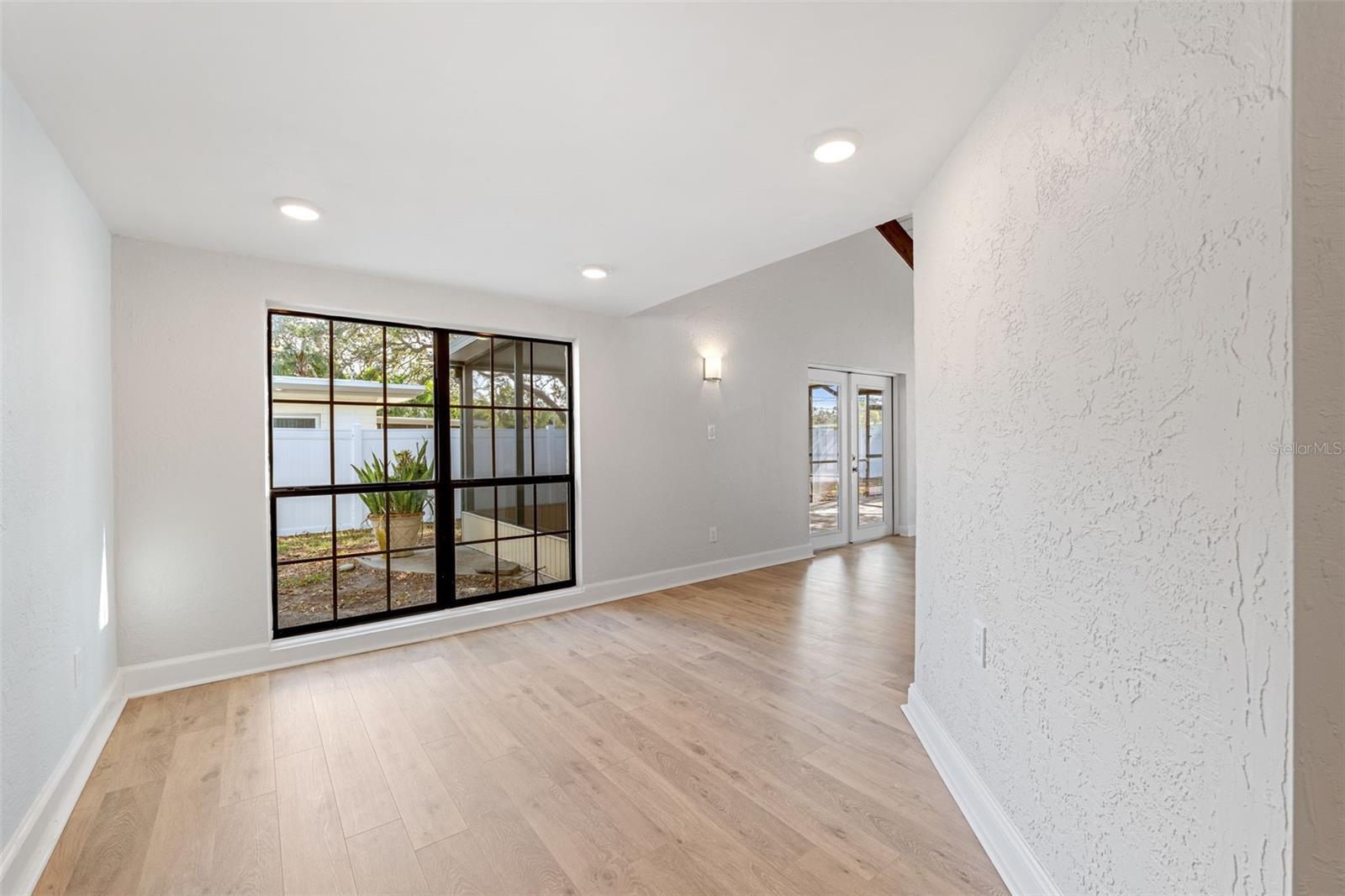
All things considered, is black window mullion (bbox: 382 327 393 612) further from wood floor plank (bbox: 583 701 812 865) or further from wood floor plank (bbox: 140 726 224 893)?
wood floor plank (bbox: 583 701 812 865)

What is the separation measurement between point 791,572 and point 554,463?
2453 mm

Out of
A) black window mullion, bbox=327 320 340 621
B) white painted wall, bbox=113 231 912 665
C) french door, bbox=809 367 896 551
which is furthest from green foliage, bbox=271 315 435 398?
french door, bbox=809 367 896 551

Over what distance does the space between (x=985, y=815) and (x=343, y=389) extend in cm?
375

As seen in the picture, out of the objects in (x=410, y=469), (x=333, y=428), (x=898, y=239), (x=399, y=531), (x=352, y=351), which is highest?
(x=898, y=239)

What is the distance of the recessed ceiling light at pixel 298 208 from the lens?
238 centimetres

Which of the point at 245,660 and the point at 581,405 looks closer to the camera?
the point at 245,660

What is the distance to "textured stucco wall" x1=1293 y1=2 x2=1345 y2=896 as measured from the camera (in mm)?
783

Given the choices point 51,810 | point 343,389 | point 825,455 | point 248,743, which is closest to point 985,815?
point 248,743

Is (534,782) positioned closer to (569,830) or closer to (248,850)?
(569,830)

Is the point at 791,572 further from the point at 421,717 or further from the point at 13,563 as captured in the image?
the point at 13,563

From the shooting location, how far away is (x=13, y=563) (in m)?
1.64

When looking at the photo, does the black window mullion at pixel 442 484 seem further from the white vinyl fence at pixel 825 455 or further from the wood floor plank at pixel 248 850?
the white vinyl fence at pixel 825 455

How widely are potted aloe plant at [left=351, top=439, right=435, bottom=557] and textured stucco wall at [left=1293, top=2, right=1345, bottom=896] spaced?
389 centimetres

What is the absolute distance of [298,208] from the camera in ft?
7.98
